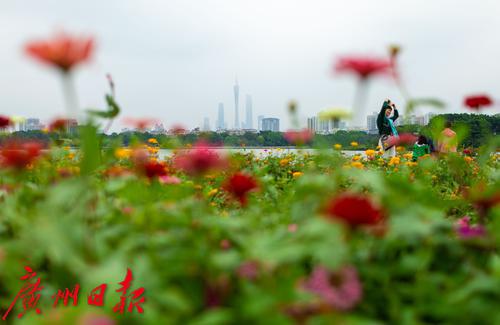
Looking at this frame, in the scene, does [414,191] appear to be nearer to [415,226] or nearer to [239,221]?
[415,226]

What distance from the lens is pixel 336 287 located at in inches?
32.9

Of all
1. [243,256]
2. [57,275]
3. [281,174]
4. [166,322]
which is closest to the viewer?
[166,322]

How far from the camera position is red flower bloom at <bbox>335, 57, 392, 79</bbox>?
3.26 ft

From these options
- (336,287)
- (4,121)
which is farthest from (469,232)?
(4,121)

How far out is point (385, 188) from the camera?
1.01 metres

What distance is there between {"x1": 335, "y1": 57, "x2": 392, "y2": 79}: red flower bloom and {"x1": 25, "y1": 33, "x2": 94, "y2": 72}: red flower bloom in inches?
18.9

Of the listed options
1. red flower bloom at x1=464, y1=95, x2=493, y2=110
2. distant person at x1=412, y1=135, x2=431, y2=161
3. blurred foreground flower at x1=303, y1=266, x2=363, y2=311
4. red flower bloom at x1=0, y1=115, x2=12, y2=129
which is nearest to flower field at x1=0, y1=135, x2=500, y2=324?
blurred foreground flower at x1=303, y1=266, x2=363, y2=311

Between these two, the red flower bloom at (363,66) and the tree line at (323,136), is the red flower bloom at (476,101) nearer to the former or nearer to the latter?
the tree line at (323,136)

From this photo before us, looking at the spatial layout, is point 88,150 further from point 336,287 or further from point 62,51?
point 336,287

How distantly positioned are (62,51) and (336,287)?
586mm

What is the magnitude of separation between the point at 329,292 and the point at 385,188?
0.97 feet

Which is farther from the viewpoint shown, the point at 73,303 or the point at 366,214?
the point at 73,303

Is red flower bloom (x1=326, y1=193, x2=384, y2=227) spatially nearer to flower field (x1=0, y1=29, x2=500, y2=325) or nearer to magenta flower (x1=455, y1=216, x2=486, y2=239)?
flower field (x1=0, y1=29, x2=500, y2=325)

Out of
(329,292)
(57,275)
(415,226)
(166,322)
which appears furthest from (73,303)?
(415,226)
